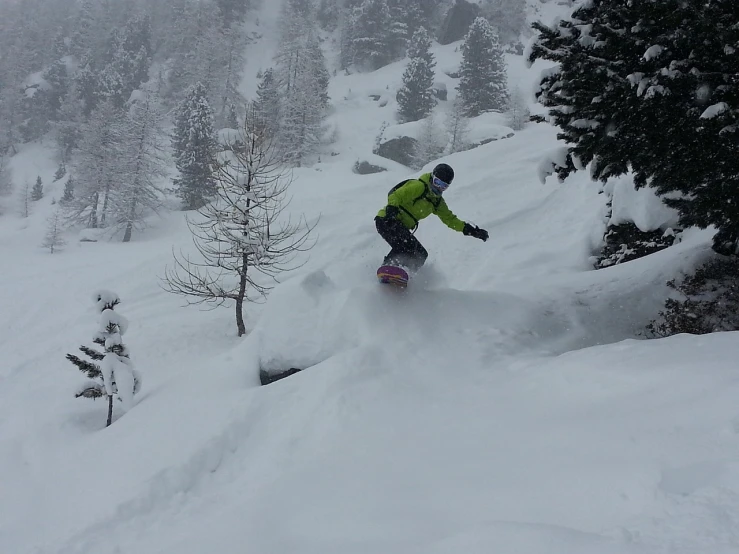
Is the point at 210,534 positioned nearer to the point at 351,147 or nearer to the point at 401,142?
the point at 401,142

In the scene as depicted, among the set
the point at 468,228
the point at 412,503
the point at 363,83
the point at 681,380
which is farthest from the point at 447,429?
the point at 363,83

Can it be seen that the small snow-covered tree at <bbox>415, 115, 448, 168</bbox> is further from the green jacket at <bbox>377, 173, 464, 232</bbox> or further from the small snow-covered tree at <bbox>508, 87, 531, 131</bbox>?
the green jacket at <bbox>377, 173, 464, 232</bbox>

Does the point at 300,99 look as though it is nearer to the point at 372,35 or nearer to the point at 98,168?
the point at 98,168

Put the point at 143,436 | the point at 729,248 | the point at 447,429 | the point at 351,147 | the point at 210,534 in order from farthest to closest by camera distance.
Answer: the point at 351,147, the point at 729,248, the point at 143,436, the point at 447,429, the point at 210,534

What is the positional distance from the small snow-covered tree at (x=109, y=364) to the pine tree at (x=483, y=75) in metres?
44.9

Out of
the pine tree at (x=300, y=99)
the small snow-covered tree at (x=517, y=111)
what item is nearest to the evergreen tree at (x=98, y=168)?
the pine tree at (x=300, y=99)

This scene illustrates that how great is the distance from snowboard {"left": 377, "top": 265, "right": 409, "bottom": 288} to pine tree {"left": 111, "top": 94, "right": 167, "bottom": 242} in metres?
29.6

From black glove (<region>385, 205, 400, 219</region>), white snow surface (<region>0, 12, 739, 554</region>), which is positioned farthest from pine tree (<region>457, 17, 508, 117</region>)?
black glove (<region>385, 205, 400, 219</region>)

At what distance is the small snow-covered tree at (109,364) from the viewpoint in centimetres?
804

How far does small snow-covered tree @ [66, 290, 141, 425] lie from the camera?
8.04 metres

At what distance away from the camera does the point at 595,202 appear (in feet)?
49.4

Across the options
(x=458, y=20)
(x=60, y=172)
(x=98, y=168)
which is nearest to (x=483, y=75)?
(x=458, y=20)

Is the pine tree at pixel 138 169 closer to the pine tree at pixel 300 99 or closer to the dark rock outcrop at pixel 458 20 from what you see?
the pine tree at pixel 300 99

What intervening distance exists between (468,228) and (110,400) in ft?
23.3
